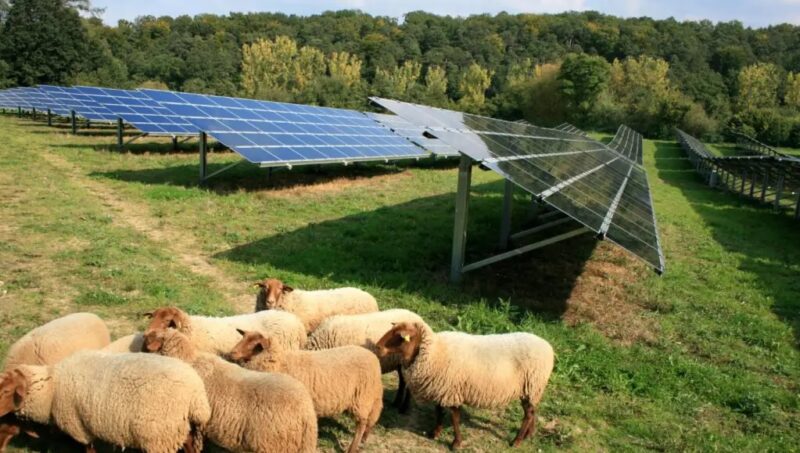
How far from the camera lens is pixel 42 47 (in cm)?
7025

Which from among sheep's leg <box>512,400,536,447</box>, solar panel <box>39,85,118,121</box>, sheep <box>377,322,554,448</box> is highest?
solar panel <box>39,85,118,121</box>

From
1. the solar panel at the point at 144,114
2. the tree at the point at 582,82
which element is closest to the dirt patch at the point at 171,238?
the solar panel at the point at 144,114

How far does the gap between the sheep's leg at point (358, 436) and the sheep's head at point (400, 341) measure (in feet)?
2.29

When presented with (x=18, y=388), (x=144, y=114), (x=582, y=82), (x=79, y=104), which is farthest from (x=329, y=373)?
(x=582, y=82)

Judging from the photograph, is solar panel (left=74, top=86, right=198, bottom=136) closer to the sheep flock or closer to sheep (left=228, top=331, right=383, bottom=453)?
the sheep flock

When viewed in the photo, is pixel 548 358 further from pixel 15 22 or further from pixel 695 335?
pixel 15 22

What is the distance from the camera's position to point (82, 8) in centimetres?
9044

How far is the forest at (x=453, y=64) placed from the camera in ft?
231

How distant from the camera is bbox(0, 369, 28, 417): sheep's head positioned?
4523mm

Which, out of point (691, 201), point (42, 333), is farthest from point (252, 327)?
point (691, 201)

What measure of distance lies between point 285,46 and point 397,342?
316 ft

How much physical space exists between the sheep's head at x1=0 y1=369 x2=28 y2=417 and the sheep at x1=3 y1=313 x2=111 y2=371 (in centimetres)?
88

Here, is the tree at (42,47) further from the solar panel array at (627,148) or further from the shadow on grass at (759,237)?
the shadow on grass at (759,237)

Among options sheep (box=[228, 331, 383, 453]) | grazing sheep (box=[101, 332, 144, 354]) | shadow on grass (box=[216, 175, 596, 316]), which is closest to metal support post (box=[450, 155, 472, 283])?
shadow on grass (box=[216, 175, 596, 316])
